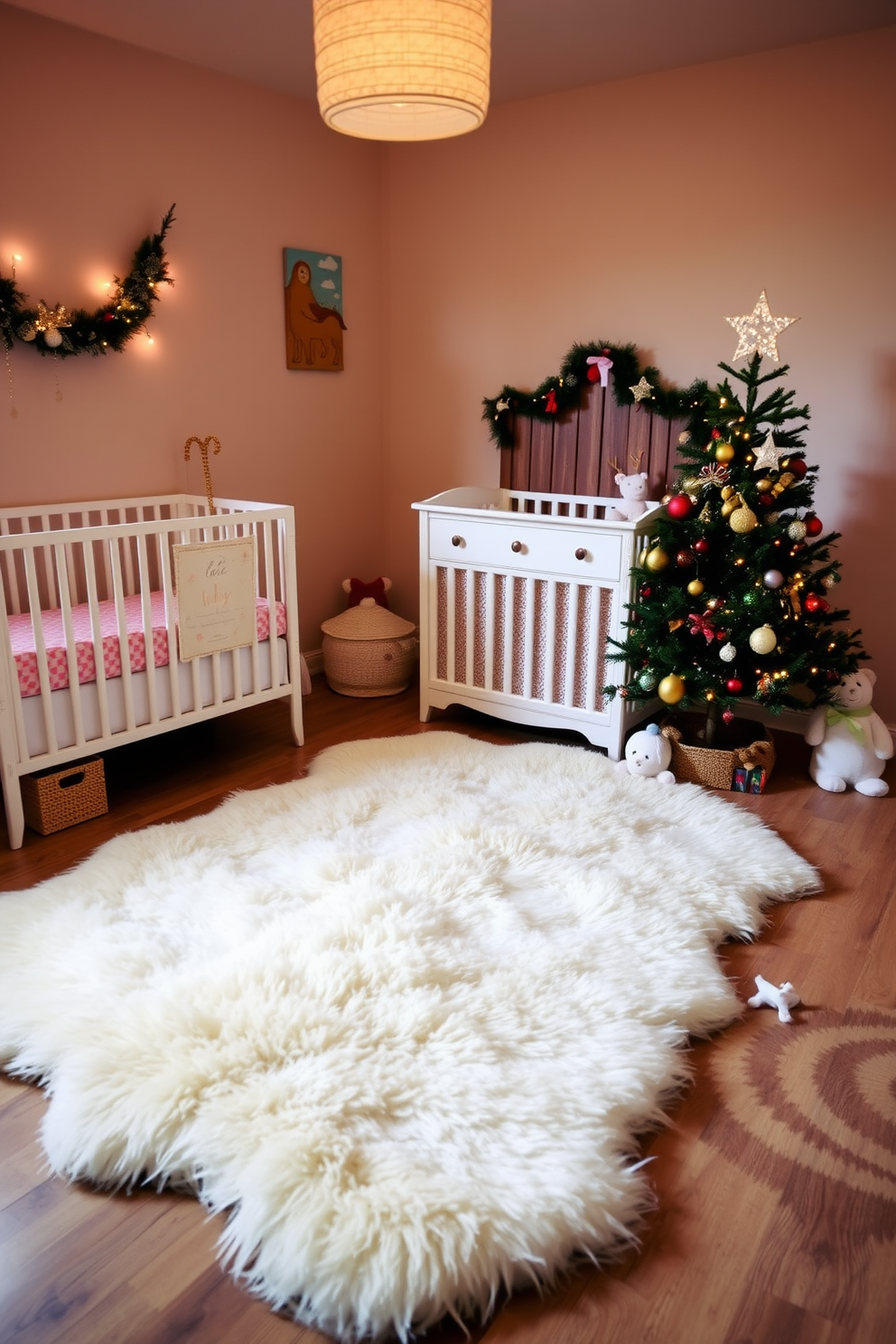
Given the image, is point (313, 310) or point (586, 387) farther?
point (313, 310)

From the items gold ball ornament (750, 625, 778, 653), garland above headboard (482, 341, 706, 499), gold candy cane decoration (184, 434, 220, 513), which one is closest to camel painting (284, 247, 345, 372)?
gold candy cane decoration (184, 434, 220, 513)

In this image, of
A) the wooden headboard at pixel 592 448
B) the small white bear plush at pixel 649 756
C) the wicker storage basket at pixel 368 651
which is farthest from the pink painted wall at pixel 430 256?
the small white bear plush at pixel 649 756

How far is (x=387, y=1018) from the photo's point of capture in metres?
1.66

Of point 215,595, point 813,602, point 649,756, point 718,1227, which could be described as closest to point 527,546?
point 649,756

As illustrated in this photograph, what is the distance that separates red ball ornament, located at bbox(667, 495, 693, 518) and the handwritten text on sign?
1.27m

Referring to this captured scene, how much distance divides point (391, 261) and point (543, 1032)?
3.39m

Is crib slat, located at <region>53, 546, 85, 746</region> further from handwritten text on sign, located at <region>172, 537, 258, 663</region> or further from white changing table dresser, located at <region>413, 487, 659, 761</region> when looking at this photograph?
white changing table dresser, located at <region>413, 487, 659, 761</region>

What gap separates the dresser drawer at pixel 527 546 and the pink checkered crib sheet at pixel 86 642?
2.16 feet

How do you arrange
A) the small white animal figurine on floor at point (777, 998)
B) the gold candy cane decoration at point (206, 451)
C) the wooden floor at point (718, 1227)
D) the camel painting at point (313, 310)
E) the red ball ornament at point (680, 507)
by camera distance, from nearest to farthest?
1. the wooden floor at point (718, 1227)
2. the small white animal figurine on floor at point (777, 998)
3. the red ball ornament at point (680, 507)
4. the gold candy cane decoration at point (206, 451)
5. the camel painting at point (313, 310)

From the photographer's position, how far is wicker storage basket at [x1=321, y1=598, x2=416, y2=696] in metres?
3.69

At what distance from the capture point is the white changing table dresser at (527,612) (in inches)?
117

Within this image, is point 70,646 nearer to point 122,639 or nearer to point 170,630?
point 122,639

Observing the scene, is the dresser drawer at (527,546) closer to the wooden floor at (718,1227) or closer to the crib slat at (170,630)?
the crib slat at (170,630)

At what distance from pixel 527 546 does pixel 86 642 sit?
138 cm
